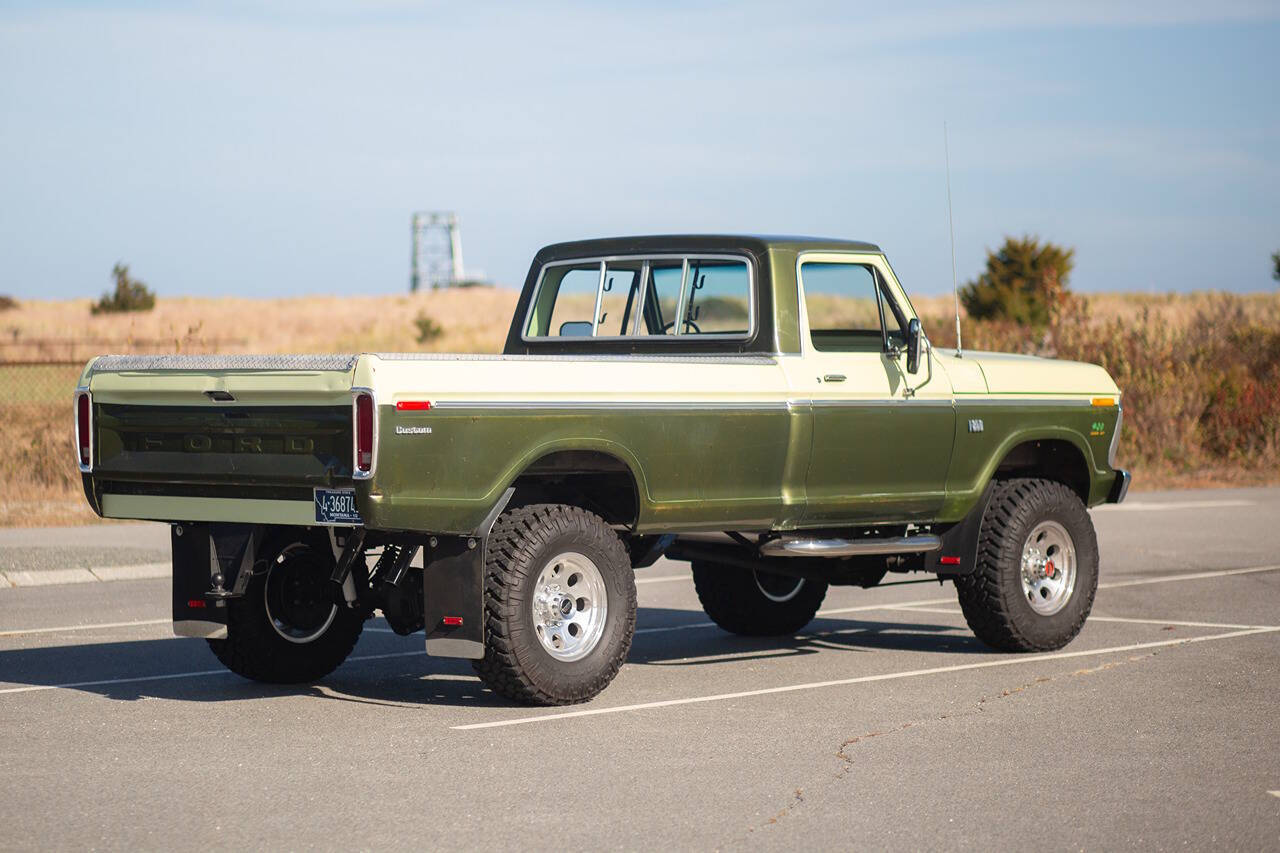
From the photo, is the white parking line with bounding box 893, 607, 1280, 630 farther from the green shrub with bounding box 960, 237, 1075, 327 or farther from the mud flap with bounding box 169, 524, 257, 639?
the green shrub with bounding box 960, 237, 1075, 327

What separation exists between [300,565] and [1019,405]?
438 centimetres

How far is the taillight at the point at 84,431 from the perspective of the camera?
8609 mm

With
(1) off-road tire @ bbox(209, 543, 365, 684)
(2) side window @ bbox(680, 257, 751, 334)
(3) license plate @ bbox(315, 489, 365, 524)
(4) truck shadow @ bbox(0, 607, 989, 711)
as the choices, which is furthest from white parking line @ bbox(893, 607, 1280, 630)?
(3) license plate @ bbox(315, 489, 365, 524)

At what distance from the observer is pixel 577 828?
609 cm

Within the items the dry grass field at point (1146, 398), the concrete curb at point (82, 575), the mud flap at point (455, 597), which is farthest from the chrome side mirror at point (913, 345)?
the dry grass field at point (1146, 398)

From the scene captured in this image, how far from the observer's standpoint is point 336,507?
775 cm

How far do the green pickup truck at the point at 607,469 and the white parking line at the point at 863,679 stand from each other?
0.47 feet

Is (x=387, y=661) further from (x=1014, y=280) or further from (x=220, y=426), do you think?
(x=1014, y=280)

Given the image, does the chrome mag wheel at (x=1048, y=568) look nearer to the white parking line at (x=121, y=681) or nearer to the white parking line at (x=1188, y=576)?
the white parking line at (x=1188, y=576)

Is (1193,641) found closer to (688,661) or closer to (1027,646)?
(1027,646)

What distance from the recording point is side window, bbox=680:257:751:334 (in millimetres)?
9688

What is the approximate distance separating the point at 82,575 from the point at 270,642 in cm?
562

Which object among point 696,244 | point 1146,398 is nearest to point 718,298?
point 696,244

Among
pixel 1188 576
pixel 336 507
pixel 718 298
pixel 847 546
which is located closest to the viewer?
pixel 336 507
